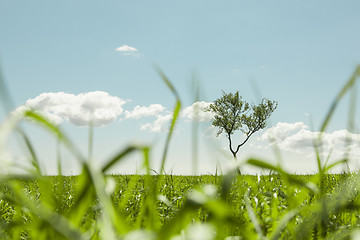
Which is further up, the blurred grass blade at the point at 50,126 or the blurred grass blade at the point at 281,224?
the blurred grass blade at the point at 50,126

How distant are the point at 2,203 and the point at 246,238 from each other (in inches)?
215

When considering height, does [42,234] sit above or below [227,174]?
below

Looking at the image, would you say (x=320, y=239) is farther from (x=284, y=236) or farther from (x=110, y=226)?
(x=110, y=226)

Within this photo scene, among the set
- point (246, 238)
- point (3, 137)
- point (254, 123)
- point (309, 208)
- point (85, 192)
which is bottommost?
point (254, 123)

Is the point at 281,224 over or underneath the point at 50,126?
underneath

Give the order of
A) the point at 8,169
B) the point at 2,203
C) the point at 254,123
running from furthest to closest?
the point at 254,123
the point at 2,203
the point at 8,169

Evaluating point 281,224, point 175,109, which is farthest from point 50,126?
point 281,224

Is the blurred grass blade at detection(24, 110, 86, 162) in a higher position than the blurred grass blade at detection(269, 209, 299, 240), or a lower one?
higher

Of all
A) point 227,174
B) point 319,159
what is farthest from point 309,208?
point 227,174

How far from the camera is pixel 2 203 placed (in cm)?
547

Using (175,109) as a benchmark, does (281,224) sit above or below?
below

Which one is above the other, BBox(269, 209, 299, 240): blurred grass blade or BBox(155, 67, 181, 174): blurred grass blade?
BBox(155, 67, 181, 174): blurred grass blade

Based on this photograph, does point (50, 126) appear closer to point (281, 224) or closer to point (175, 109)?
point (175, 109)

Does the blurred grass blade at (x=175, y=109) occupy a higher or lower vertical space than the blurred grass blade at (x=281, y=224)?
higher
